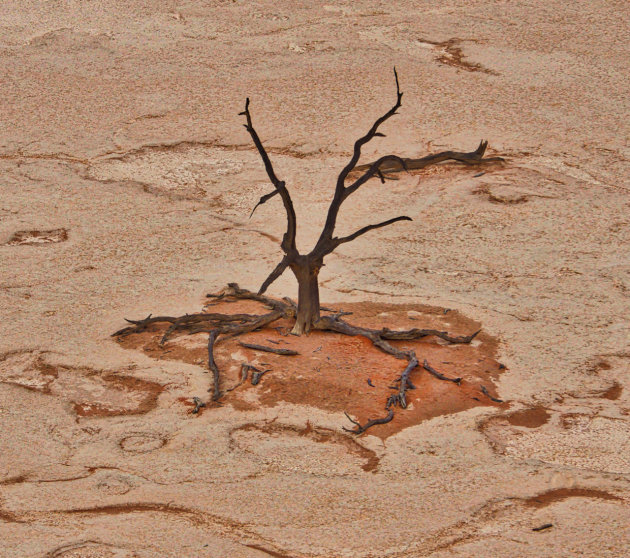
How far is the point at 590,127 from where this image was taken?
7.53 meters

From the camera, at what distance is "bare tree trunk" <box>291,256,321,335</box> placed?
4902 mm

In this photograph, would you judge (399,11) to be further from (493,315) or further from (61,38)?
(493,315)

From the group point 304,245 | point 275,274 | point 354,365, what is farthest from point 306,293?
point 304,245

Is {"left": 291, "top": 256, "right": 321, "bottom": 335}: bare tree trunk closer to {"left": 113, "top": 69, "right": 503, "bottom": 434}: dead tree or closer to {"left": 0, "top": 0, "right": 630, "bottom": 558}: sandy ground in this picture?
{"left": 113, "top": 69, "right": 503, "bottom": 434}: dead tree

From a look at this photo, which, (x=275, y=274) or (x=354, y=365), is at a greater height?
(x=275, y=274)

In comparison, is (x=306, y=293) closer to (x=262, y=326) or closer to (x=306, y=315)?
(x=306, y=315)

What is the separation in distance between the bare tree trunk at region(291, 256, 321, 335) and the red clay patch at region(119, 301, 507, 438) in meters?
0.07

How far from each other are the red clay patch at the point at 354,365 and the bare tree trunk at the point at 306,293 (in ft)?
0.22

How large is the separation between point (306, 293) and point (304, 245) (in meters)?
1.28

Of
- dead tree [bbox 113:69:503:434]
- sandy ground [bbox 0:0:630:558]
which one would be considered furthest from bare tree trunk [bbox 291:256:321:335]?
sandy ground [bbox 0:0:630:558]

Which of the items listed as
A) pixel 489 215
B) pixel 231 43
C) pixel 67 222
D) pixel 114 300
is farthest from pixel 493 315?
pixel 231 43

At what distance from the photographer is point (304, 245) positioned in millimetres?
6180

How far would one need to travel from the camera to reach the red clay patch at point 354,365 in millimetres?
4430

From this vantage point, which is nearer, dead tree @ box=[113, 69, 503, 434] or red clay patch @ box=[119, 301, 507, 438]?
red clay patch @ box=[119, 301, 507, 438]
